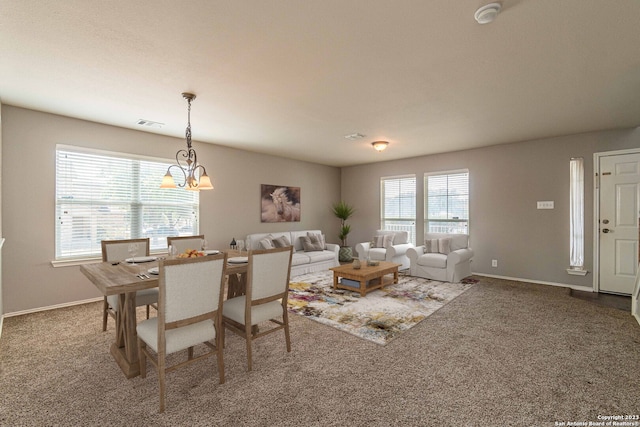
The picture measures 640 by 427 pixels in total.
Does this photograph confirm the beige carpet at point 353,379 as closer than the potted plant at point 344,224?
Yes

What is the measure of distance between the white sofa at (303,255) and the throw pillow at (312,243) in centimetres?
8

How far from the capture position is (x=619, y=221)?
458cm

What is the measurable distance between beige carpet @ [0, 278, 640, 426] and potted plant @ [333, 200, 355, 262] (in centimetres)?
385

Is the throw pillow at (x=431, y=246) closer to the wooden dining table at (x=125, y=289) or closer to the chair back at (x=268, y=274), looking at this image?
the chair back at (x=268, y=274)

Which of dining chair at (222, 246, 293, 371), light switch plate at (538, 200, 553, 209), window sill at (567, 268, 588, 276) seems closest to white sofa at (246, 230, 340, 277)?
dining chair at (222, 246, 293, 371)

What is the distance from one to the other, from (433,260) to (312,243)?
8.23ft

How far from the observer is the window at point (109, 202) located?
13.2ft

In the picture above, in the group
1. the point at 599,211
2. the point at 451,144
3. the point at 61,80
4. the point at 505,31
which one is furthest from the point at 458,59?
the point at 599,211

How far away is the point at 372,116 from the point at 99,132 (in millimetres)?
3974

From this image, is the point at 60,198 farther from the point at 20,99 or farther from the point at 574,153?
the point at 574,153

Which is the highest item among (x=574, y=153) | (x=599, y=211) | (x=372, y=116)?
(x=372, y=116)

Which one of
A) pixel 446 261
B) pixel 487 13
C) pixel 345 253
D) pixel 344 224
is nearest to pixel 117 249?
pixel 487 13

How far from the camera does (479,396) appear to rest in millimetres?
2066

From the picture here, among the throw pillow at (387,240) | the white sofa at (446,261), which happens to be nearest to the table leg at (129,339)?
the white sofa at (446,261)
